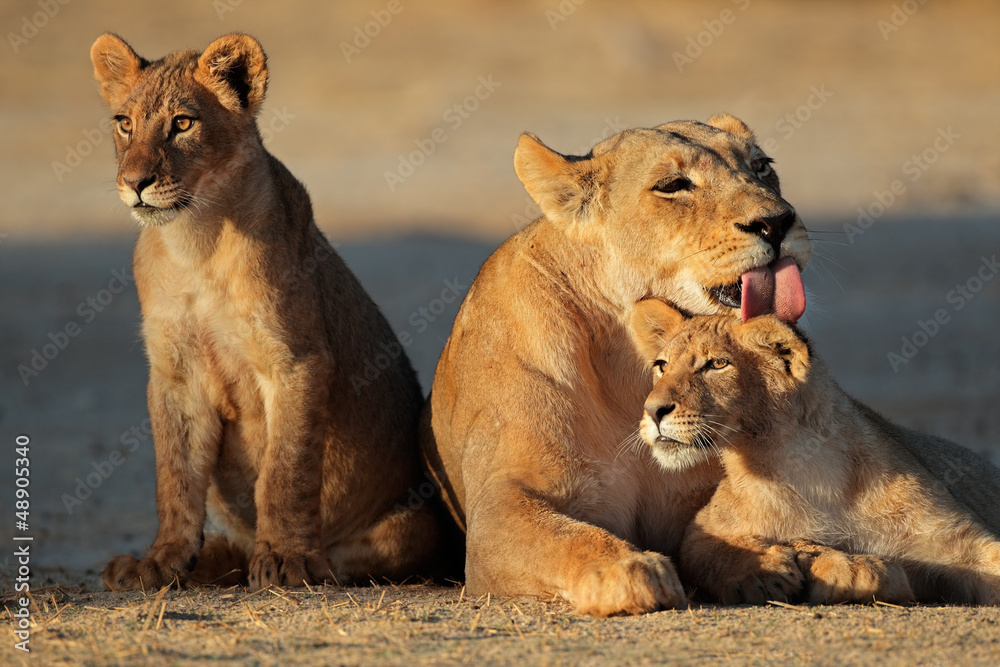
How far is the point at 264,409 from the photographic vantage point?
5875mm

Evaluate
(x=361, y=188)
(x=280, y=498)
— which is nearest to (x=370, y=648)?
(x=280, y=498)

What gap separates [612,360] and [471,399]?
0.64 meters

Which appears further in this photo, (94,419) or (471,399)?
(94,419)

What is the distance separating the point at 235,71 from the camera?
6148mm

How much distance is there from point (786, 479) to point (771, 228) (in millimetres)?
1002

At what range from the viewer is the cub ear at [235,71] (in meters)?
6.03

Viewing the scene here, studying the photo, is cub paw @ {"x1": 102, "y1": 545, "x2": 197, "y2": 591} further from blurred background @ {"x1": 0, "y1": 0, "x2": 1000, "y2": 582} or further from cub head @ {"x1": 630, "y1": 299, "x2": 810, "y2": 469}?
cub head @ {"x1": 630, "y1": 299, "x2": 810, "y2": 469}

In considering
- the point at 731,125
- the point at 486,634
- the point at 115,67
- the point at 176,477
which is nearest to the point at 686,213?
the point at 731,125

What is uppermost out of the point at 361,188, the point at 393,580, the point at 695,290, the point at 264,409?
the point at 361,188

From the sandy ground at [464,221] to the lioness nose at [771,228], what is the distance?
0.36m

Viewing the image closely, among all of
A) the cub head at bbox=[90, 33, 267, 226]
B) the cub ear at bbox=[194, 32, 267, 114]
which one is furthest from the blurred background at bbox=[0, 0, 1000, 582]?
the cub ear at bbox=[194, 32, 267, 114]

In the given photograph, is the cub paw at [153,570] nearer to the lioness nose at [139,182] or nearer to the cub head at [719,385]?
the lioness nose at [139,182]

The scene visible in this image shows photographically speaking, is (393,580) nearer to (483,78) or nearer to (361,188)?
(361,188)

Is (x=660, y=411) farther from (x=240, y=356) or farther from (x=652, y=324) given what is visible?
(x=240, y=356)
